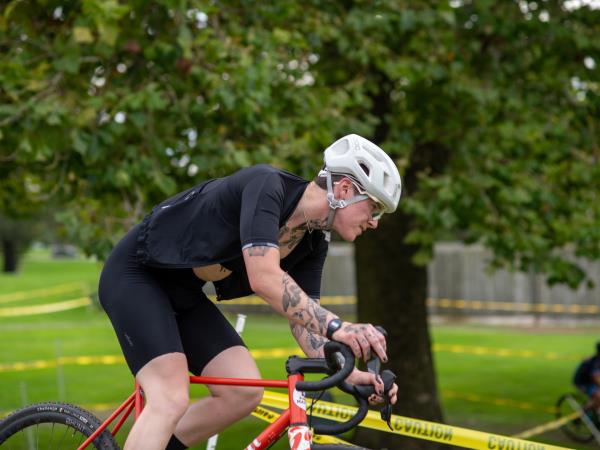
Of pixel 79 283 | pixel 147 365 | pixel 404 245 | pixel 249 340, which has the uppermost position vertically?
pixel 147 365

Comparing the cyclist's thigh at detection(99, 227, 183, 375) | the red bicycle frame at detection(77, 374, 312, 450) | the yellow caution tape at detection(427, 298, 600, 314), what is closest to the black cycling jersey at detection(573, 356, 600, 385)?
the red bicycle frame at detection(77, 374, 312, 450)

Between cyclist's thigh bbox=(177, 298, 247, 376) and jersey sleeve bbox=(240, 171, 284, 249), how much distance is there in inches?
31.2

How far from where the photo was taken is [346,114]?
377 inches

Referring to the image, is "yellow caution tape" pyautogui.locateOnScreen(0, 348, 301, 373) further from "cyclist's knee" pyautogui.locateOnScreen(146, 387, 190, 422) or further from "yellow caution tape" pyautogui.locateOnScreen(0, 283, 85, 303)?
"yellow caution tape" pyautogui.locateOnScreen(0, 283, 85, 303)

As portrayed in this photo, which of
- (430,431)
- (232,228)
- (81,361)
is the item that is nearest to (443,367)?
(81,361)

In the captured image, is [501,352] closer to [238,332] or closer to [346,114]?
[346,114]

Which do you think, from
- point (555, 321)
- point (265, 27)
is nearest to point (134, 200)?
point (265, 27)

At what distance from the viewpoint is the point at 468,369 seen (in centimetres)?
1875

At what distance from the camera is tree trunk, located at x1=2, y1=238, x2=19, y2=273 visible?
55.9 metres

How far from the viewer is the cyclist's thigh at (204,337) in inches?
164

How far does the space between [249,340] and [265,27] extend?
1618cm

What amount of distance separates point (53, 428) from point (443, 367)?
15468 millimetres

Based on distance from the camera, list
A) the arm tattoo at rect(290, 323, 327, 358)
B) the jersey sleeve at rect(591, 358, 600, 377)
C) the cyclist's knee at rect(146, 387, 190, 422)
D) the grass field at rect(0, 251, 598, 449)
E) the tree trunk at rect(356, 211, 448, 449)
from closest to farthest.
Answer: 1. the cyclist's knee at rect(146, 387, 190, 422)
2. the arm tattoo at rect(290, 323, 327, 358)
3. the tree trunk at rect(356, 211, 448, 449)
4. the jersey sleeve at rect(591, 358, 600, 377)
5. the grass field at rect(0, 251, 598, 449)

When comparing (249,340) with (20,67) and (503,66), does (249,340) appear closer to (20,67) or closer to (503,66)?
(503,66)
